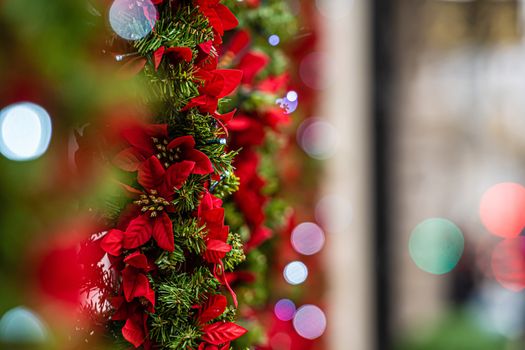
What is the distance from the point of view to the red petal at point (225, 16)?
51cm

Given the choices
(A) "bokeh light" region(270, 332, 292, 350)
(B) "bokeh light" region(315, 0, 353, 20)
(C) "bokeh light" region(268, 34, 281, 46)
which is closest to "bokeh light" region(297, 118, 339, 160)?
(B) "bokeh light" region(315, 0, 353, 20)

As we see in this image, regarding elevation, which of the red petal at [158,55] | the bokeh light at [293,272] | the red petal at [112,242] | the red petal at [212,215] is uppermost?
the red petal at [158,55]

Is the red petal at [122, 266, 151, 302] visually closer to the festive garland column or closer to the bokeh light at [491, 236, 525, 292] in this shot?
the festive garland column

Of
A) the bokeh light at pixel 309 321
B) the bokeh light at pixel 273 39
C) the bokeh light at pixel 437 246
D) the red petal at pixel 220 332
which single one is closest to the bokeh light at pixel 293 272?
the bokeh light at pixel 309 321

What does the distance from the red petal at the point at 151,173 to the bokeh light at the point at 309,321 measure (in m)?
0.77

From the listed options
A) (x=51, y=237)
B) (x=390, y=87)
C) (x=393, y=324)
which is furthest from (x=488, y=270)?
(x=51, y=237)

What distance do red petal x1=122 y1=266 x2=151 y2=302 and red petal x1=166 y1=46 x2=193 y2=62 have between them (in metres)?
0.15

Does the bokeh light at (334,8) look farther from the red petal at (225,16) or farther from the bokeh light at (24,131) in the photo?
the bokeh light at (24,131)

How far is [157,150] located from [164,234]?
0.19 ft

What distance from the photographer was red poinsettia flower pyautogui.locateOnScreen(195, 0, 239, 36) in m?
0.49

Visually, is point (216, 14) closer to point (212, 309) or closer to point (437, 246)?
point (212, 309)

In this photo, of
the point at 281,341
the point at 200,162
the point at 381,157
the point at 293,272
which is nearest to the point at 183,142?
the point at 200,162

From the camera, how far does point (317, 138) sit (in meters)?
1.67

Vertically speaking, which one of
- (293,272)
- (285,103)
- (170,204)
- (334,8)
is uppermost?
(334,8)
